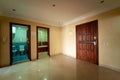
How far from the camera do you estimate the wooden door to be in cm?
328

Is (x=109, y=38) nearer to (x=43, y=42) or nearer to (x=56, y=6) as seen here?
(x=56, y=6)

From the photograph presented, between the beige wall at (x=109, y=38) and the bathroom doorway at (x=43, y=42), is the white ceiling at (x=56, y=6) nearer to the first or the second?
the beige wall at (x=109, y=38)

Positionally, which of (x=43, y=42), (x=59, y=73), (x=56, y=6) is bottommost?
(x=59, y=73)

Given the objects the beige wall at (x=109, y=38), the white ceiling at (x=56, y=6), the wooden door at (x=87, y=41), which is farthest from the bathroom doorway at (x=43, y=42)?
the beige wall at (x=109, y=38)

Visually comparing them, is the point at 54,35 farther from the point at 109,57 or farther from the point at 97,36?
the point at 109,57

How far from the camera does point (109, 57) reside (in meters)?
2.78

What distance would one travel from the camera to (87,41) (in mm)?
3629

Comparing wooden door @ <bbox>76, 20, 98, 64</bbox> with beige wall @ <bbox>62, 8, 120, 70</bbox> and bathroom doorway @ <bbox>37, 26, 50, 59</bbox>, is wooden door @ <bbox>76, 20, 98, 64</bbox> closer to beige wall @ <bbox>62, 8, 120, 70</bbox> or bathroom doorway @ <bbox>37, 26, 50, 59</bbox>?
beige wall @ <bbox>62, 8, 120, 70</bbox>

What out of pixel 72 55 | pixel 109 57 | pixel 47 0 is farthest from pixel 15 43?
pixel 109 57

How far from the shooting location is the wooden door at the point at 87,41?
328 centimetres

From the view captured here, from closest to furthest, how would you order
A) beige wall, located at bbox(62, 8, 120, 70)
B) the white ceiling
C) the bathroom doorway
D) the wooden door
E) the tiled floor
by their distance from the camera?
the tiled floor, the white ceiling, beige wall, located at bbox(62, 8, 120, 70), the wooden door, the bathroom doorway

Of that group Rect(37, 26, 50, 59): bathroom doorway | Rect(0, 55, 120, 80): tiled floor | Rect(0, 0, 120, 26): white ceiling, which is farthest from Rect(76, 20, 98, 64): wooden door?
Rect(37, 26, 50, 59): bathroom doorway

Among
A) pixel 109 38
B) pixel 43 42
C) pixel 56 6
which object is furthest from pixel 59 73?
pixel 43 42

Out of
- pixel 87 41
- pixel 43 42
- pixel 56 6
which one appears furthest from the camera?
pixel 43 42
